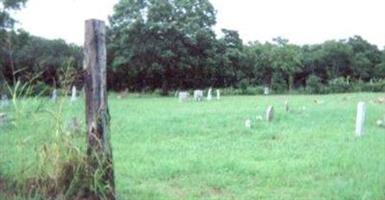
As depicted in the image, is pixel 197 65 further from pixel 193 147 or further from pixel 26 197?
pixel 26 197

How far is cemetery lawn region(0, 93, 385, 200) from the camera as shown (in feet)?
23.4

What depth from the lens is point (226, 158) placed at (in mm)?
10039

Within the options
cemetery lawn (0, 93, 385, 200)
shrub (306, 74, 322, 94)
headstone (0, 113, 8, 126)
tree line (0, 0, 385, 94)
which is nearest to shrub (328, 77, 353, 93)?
tree line (0, 0, 385, 94)

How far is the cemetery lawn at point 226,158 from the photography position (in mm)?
7125

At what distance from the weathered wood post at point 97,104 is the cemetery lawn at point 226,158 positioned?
23 centimetres

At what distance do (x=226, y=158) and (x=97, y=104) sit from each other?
4.12m

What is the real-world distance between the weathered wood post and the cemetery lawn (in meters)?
0.23

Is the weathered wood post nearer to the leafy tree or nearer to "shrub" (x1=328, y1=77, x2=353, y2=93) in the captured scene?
the leafy tree

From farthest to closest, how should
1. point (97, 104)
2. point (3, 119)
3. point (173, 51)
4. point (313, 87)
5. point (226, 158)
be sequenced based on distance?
point (313, 87)
point (173, 51)
point (3, 119)
point (226, 158)
point (97, 104)

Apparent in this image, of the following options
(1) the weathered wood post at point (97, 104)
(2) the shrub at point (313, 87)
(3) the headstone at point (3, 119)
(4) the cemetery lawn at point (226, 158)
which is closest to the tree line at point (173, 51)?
(2) the shrub at point (313, 87)

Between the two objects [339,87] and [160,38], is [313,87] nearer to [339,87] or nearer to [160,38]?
[339,87]

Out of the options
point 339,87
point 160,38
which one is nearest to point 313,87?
point 339,87

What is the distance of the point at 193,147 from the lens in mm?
11500

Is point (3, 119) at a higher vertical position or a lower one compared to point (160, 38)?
lower
